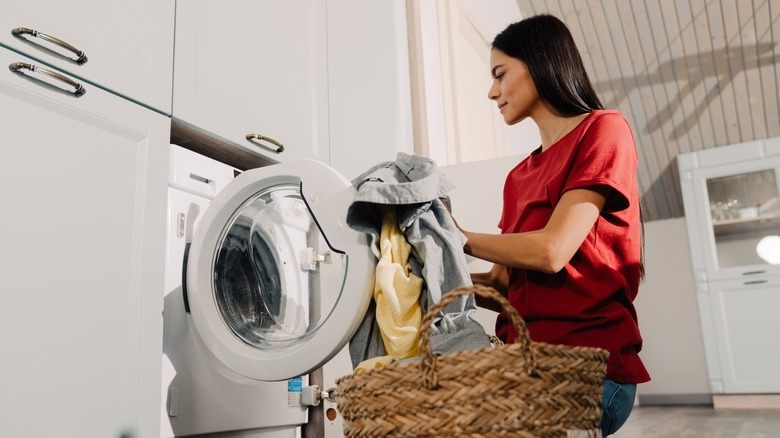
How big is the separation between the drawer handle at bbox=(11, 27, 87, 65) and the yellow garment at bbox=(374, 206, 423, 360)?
25.1 inches

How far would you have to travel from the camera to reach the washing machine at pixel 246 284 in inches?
46.6

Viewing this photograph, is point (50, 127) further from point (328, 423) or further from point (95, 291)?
point (328, 423)

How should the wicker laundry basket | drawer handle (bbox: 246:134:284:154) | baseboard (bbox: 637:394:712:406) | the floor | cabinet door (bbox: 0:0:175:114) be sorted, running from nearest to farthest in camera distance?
the wicker laundry basket → cabinet door (bbox: 0:0:175:114) → drawer handle (bbox: 246:134:284:154) → the floor → baseboard (bbox: 637:394:712:406)

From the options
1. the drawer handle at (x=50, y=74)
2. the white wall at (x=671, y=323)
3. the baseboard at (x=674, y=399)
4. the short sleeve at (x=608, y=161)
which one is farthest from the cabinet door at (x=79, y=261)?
the baseboard at (x=674, y=399)

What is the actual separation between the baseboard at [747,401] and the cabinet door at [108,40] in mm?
4612

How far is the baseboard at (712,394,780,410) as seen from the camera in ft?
14.5

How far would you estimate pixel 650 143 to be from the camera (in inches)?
200

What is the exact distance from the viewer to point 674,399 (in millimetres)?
5324

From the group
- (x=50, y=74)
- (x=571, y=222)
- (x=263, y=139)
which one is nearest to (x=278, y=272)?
(x=263, y=139)

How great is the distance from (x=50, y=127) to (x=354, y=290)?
1.95 ft

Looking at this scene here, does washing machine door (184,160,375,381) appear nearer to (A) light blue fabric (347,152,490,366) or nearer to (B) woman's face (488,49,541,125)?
(A) light blue fabric (347,152,490,366)

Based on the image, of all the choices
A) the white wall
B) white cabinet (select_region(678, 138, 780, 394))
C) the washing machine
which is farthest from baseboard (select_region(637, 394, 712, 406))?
the washing machine

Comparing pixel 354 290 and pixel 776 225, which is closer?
pixel 354 290

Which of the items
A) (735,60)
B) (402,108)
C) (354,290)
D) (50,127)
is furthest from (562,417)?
(735,60)
